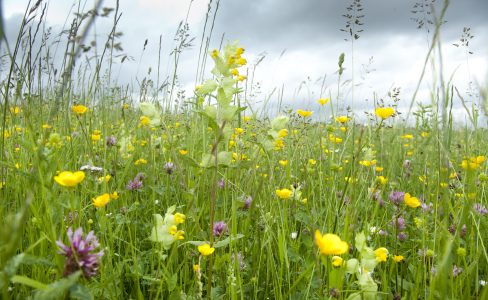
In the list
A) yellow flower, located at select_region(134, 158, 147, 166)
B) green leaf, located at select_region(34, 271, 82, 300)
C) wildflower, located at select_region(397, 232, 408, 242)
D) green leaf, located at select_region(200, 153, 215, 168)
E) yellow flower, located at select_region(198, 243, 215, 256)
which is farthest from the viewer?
yellow flower, located at select_region(134, 158, 147, 166)

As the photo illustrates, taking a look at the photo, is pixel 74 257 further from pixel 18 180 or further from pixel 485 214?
pixel 485 214

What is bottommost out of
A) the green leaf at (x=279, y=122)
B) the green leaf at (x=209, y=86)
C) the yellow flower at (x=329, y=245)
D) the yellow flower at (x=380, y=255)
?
the yellow flower at (x=380, y=255)

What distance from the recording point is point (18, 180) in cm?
175

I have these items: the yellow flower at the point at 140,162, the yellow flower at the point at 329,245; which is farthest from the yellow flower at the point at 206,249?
the yellow flower at the point at 140,162

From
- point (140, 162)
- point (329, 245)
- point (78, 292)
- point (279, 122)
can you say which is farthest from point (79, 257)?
point (140, 162)

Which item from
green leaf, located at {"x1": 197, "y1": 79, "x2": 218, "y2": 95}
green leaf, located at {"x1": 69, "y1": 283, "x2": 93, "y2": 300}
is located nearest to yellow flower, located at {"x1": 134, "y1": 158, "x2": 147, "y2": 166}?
green leaf, located at {"x1": 197, "y1": 79, "x2": 218, "y2": 95}

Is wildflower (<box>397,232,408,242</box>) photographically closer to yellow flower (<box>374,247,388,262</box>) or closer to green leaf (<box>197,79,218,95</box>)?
yellow flower (<box>374,247,388,262</box>)

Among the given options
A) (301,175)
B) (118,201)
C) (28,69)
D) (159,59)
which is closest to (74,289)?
(118,201)

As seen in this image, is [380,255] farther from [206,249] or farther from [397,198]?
[397,198]

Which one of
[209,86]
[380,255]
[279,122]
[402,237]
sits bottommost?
[402,237]

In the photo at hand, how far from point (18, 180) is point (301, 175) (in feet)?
5.72

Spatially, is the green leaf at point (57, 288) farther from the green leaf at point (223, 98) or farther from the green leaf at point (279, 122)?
the green leaf at point (279, 122)

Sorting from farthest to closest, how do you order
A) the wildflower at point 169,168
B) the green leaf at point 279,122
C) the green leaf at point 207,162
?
the wildflower at point 169,168
the green leaf at point 279,122
the green leaf at point 207,162

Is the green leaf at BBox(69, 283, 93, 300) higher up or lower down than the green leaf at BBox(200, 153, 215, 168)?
lower down
